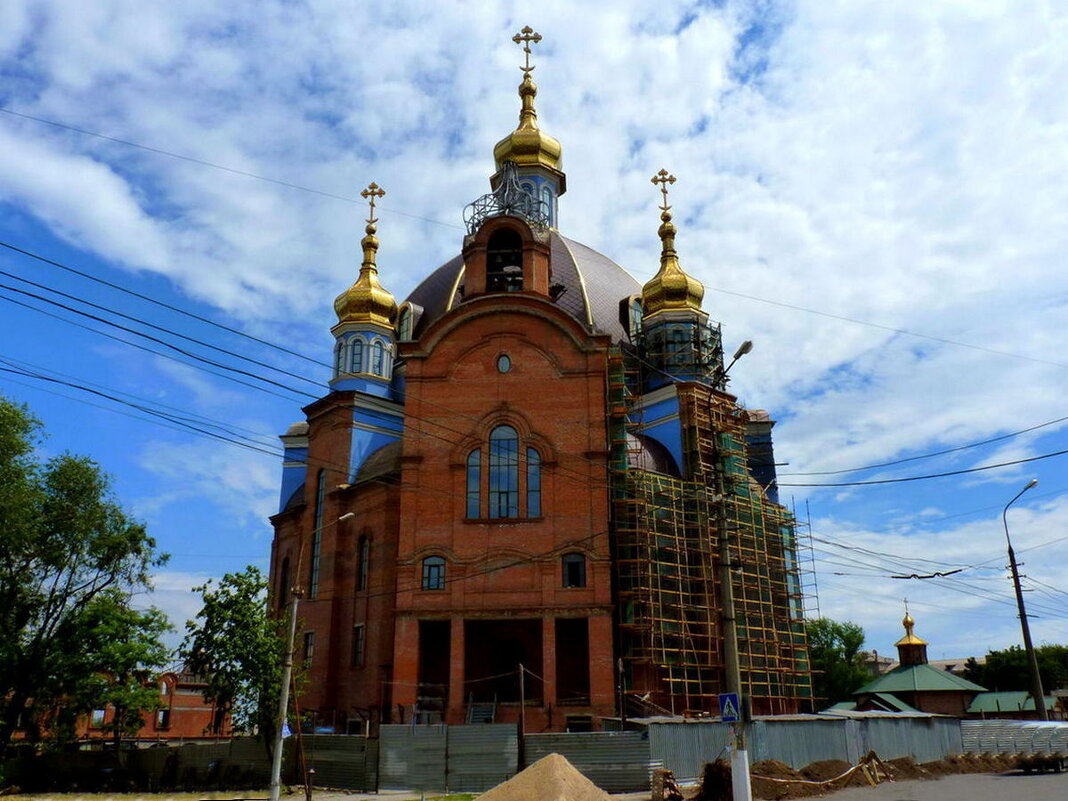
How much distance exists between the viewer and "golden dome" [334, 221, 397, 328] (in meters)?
34.9

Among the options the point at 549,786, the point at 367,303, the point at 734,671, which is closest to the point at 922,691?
the point at 367,303

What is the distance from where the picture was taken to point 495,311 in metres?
27.5

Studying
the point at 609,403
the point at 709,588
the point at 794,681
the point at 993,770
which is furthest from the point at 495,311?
the point at 993,770

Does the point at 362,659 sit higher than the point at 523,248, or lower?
lower

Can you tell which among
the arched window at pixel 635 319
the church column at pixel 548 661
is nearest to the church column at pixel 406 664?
the church column at pixel 548 661

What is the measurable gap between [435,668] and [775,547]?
12164 millimetres

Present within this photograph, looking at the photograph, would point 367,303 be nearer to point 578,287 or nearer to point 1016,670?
point 578,287

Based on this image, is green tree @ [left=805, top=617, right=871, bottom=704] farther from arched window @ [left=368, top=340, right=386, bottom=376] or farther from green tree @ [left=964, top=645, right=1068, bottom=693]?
arched window @ [left=368, top=340, right=386, bottom=376]

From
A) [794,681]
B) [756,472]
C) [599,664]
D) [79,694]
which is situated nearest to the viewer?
[599,664]

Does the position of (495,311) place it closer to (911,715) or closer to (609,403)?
(609,403)

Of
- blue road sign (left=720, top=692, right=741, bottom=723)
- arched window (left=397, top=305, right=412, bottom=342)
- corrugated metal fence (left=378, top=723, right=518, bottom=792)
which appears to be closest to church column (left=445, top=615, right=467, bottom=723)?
corrugated metal fence (left=378, top=723, right=518, bottom=792)

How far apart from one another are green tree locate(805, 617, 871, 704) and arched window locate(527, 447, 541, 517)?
3572 centimetres

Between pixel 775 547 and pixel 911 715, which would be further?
pixel 775 547

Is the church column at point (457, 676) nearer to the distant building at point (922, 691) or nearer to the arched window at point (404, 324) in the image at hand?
the arched window at point (404, 324)
